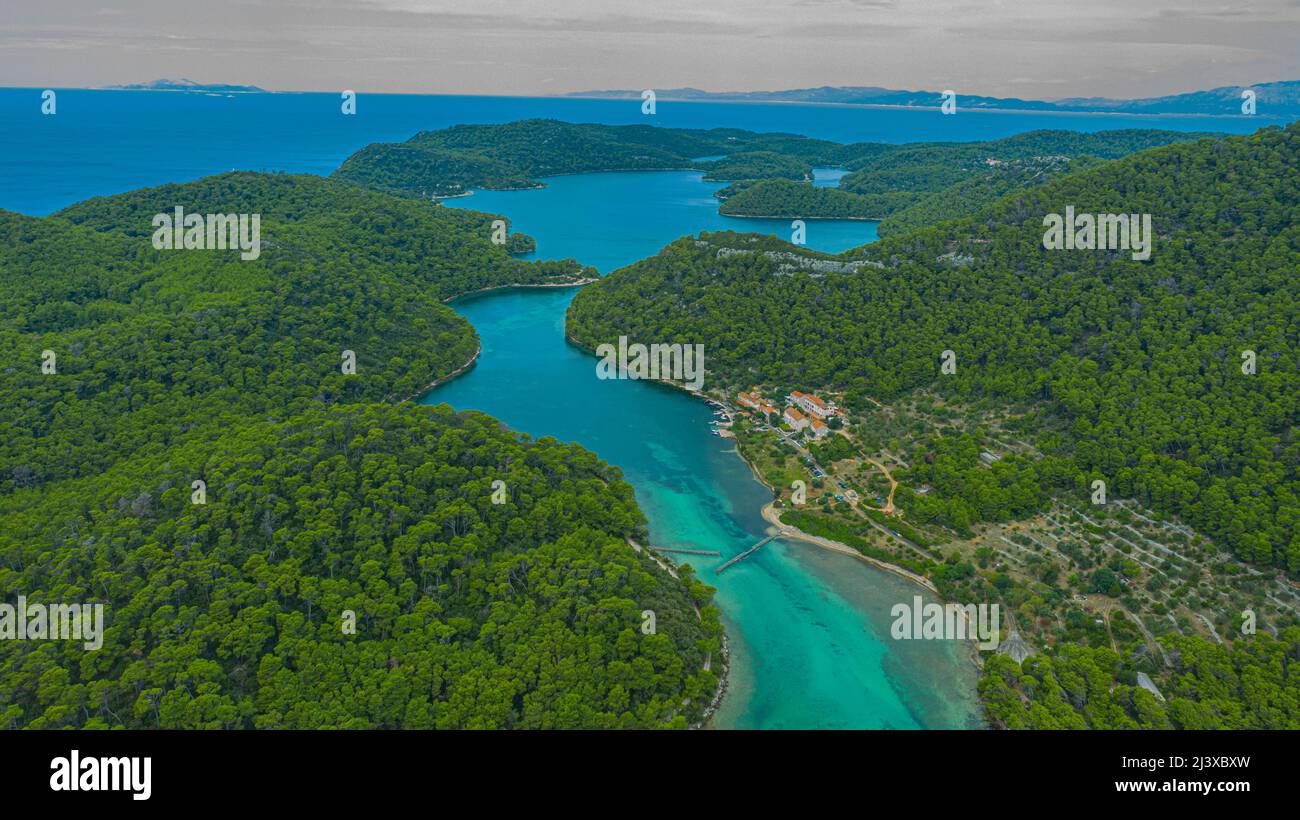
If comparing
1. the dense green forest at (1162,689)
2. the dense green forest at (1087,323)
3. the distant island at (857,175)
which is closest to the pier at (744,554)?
the dense green forest at (1087,323)

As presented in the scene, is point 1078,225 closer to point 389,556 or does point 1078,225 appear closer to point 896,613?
point 896,613

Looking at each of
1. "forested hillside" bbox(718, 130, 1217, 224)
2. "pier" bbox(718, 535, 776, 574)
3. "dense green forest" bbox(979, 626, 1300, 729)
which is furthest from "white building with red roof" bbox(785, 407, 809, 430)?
"forested hillside" bbox(718, 130, 1217, 224)

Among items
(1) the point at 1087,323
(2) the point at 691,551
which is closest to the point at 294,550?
(2) the point at 691,551

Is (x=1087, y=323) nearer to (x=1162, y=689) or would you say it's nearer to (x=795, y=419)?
(x=795, y=419)

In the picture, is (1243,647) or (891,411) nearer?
(1243,647)

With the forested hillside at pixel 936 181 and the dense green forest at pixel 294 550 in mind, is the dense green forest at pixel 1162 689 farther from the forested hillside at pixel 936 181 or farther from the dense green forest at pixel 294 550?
the forested hillside at pixel 936 181

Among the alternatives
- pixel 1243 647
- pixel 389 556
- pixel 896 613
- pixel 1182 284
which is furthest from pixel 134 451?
pixel 1182 284
